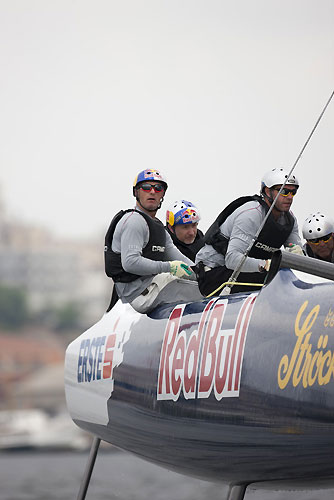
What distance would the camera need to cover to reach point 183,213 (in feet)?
27.2

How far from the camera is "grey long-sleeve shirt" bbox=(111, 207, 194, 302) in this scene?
759 cm

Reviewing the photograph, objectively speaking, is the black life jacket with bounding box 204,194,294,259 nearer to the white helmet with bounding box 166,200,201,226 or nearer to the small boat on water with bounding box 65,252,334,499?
the small boat on water with bounding box 65,252,334,499

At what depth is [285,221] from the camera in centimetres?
758

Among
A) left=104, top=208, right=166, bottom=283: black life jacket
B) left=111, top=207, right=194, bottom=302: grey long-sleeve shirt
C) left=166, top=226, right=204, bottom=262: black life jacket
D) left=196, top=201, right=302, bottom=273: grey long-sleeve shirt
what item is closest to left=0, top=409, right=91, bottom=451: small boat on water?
left=166, top=226, right=204, bottom=262: black life jacket

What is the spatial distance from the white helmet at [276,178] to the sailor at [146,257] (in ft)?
2.38

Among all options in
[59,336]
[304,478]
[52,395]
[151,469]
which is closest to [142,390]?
[304,478]

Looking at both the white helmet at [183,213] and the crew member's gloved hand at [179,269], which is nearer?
the crew member's gloved hand at [179,269]

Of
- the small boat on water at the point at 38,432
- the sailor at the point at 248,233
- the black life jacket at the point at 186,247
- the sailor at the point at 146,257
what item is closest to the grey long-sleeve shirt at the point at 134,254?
the sailor at the point at 146,257

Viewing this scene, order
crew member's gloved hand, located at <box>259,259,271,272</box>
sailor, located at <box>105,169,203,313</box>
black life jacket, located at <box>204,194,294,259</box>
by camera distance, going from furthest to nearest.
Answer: sailor, located at <box>105,169,203,313</box>
black life jacket, located at <box>204,194,294,259</box>
crew member's gloved hand, located at <box>259,259,271,272</box>

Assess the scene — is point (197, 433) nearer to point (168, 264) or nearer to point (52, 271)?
point (168, 264)

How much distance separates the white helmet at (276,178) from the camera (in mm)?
7305

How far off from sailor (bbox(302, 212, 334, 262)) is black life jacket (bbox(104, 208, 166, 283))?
965 millimetres

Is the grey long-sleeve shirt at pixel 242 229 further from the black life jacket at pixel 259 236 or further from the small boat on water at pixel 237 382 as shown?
the small boat on water at pixel 237 382

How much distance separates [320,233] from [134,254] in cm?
113
